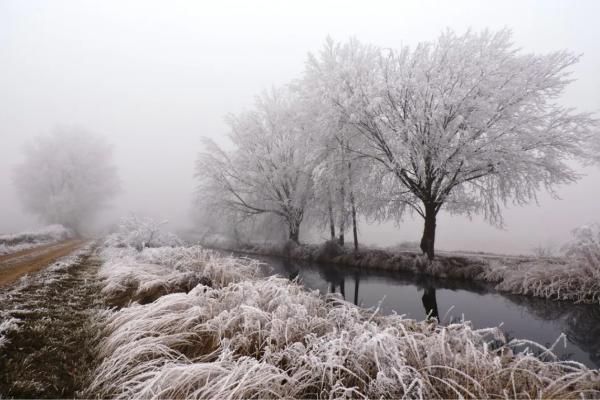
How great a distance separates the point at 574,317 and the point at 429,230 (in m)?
6.30

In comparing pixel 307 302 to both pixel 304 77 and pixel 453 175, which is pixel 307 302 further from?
pixel 304 77

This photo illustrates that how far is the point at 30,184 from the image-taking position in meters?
30.8

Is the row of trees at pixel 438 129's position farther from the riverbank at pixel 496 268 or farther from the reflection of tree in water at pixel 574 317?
the reflection of tree in water at pixel 574 317

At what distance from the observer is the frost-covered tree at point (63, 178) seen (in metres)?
30.7

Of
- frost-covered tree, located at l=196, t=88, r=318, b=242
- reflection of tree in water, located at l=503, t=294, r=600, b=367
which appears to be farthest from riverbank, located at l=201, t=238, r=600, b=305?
frost-covered tree, located at l=196, t=88, r=318, b=242

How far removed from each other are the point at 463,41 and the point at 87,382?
1446 centimetres

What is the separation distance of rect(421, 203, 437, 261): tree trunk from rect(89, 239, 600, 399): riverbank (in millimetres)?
9007

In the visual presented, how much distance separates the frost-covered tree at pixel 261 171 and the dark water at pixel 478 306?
26.1ft

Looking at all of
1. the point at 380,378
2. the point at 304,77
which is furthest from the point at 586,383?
the point at 304,77

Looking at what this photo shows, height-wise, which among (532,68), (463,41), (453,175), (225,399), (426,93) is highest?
(463,41)

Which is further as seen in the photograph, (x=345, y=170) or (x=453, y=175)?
(x=345, y=170)

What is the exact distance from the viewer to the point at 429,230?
481 inches

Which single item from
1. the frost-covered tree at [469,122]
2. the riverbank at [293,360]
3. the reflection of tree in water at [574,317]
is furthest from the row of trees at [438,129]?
the riverbank at [293,360]

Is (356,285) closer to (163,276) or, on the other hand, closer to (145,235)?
(163,276)
